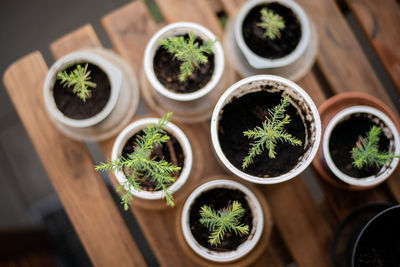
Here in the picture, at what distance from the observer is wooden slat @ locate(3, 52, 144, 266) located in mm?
798

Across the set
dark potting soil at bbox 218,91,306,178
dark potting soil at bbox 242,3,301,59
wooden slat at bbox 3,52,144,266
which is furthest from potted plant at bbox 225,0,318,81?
wooden slat at bbox 3,52,144,266

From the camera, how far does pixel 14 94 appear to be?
0.83 m

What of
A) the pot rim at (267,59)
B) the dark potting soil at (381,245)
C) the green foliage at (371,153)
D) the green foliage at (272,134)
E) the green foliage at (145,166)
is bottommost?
the dark potting soil at (381,245)

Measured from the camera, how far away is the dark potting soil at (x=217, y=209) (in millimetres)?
709

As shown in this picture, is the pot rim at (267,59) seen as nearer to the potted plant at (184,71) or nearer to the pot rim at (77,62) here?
the potted plant at (184,71)

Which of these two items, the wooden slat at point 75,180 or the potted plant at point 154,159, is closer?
the potted plant at point 154,159

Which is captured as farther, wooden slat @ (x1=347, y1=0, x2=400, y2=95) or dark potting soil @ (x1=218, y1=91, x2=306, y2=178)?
wooden slat @ (x1=347, y1=0, x2=400, y2=95)

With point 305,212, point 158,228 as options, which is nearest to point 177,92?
point 158,228

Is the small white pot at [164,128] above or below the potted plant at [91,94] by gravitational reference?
below

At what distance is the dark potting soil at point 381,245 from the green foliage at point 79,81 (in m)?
0.76

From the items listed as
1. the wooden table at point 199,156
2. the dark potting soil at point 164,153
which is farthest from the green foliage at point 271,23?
the dark potting soil at point 164,153

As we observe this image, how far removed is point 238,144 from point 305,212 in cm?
30

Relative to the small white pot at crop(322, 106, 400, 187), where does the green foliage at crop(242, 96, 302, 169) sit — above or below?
above

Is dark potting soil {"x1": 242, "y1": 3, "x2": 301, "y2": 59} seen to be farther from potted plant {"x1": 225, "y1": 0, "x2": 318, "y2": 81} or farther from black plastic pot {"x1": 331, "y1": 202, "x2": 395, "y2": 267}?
black plastic pot {"x1": 331, "y1": 202, "x2": 395, "y2": 267}
